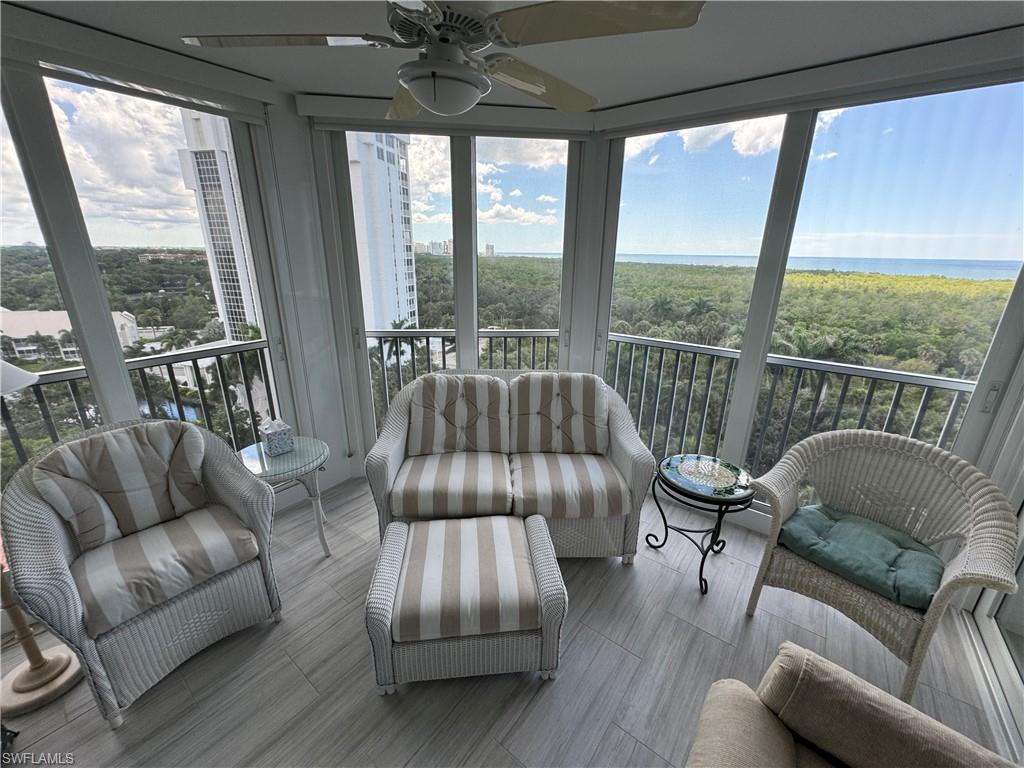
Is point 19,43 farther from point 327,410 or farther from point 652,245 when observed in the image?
point 652,245

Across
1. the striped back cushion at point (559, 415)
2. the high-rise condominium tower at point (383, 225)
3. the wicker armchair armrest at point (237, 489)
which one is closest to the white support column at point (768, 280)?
the striped back cushion at point (559, 415)

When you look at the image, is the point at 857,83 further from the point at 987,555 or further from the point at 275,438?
the point at 275,438

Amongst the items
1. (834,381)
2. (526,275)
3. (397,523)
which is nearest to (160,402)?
(397,523)

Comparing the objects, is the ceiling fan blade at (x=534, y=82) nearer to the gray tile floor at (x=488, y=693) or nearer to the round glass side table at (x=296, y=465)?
the round glass side table at (x=296, y=465)

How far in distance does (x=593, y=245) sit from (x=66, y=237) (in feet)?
8.90

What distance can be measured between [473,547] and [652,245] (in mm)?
2167

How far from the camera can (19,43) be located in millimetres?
1528

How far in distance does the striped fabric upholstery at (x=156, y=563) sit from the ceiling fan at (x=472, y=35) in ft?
5.50

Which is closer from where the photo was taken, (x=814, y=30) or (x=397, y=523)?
(x=814, y=30)

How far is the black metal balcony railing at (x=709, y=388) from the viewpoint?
7.06ft

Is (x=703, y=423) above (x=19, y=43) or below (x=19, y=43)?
below

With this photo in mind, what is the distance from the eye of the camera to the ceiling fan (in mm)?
874

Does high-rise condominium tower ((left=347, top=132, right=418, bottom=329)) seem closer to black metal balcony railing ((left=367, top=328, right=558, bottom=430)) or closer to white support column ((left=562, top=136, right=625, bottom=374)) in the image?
black metal balcony railing ((left=367, top=328, right=558, bottom=430))

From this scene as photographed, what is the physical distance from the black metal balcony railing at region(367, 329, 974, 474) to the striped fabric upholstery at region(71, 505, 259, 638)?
1.56m
